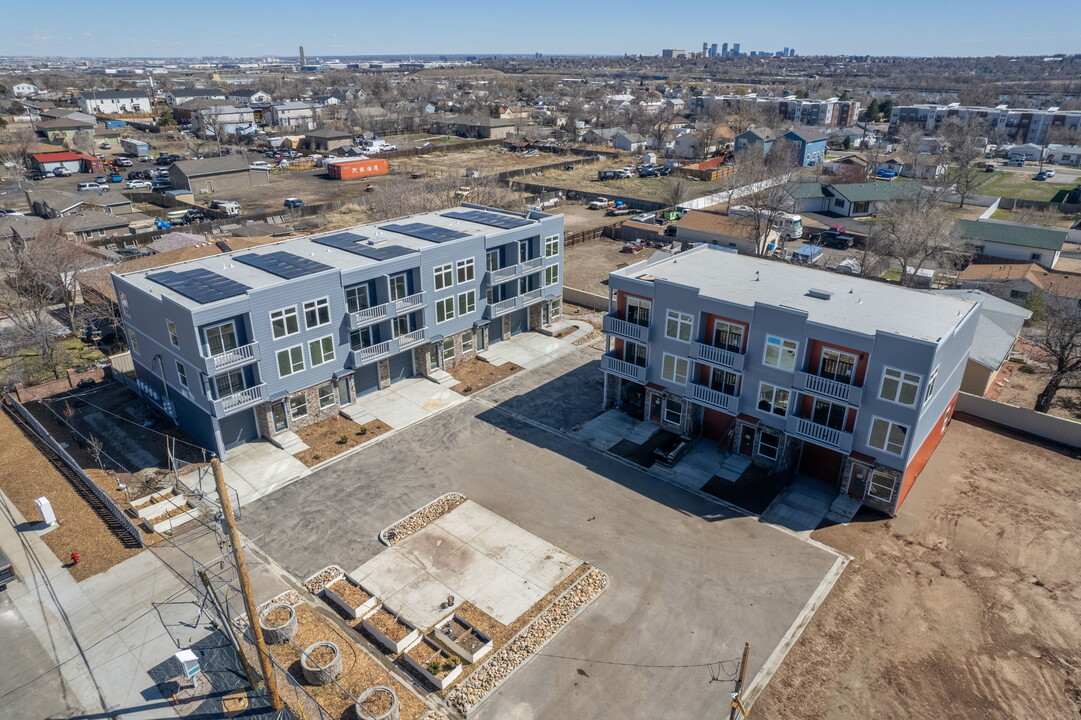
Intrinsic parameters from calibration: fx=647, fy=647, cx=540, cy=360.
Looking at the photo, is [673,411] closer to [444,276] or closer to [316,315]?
[444,276]

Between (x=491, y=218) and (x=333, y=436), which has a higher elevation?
(x=491, y=218)

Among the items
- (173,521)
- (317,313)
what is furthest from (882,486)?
(173,521)

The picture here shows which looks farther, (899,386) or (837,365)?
(837,365)

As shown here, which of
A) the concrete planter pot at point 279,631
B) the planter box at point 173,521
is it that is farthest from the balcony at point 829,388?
the planter box at point 173,521

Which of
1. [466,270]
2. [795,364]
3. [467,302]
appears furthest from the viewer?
[467,302]

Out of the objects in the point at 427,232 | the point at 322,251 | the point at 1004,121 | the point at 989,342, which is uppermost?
the point at 1004,121
